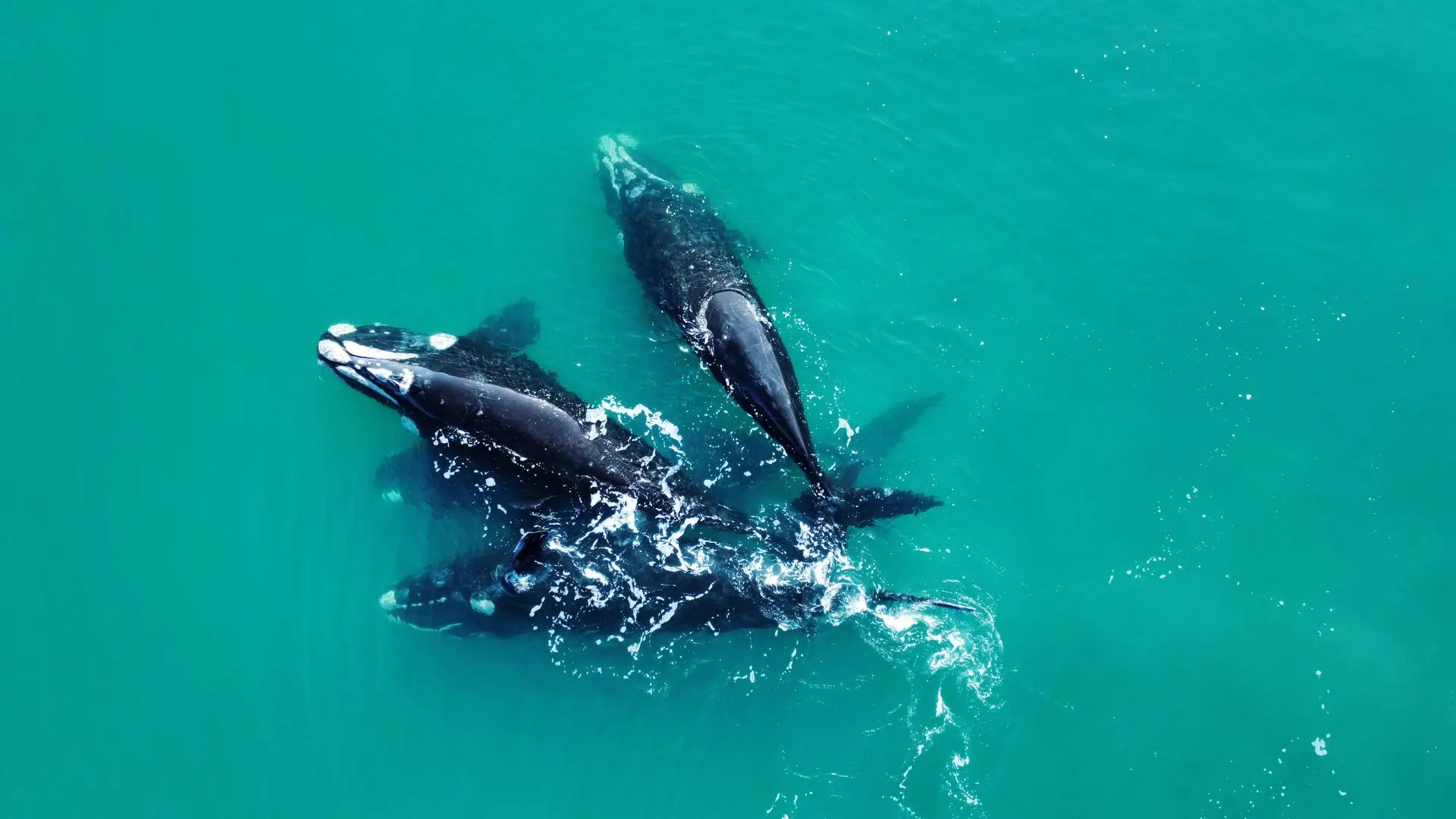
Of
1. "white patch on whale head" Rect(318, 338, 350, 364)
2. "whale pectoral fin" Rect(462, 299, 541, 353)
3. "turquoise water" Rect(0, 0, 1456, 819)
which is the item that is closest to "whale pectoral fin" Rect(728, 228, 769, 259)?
"turquoise water" Rect(0, 0, 1456, 819)

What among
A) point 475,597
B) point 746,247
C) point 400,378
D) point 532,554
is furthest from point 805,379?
point 400,378

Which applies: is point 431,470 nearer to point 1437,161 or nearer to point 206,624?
point 206,624

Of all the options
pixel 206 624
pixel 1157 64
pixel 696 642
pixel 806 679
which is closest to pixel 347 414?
pixel 206 624

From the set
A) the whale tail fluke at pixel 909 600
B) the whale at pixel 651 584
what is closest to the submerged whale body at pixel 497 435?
the whale at pixel 651 584

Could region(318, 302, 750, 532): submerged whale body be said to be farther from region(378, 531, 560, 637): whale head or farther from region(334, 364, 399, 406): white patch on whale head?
region(378, 531, 560, 637): whale head

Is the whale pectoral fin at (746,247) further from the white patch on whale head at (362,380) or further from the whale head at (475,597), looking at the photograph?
the white patch on whale head at (362,380)

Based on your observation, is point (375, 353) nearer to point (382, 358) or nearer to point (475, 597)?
point (382, 358)
